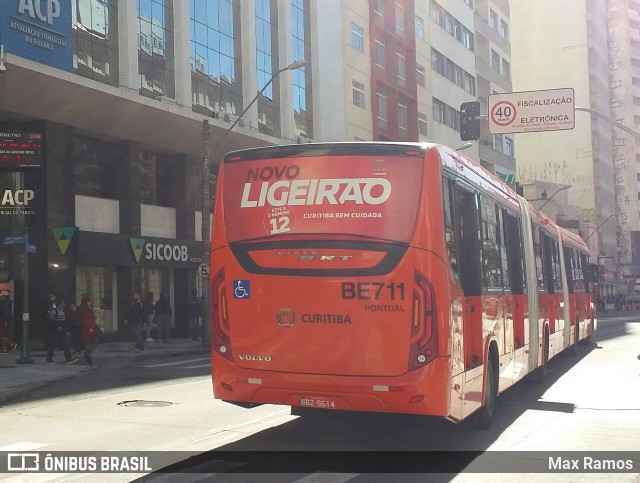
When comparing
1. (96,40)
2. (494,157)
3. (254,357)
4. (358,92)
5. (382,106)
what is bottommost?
(254,357)

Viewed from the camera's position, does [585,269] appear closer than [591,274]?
Yes

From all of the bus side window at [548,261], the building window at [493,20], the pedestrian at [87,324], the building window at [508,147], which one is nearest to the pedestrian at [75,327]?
the pedestrian at [87,324]

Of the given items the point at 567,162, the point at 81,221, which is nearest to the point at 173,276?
the point at 81,221

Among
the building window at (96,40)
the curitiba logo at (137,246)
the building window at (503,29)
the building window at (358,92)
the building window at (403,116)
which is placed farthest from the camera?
the building window at (503,29)

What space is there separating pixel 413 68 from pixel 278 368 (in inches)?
1843

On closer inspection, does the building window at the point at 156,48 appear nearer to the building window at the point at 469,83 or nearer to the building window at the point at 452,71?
the building window at the point at 452,71

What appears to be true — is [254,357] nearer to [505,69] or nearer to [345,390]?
[345,390]

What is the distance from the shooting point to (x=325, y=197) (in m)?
8.62

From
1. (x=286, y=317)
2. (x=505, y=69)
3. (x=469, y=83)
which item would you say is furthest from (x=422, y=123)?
(x=286, y=317)

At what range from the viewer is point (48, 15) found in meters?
26.1

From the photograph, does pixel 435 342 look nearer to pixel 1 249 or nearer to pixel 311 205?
pixel 311 205

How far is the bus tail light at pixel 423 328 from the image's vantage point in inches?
320

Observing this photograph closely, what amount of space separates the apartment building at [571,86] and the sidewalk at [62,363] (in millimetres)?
80069

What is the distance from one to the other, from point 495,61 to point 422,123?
63.5 ft
